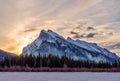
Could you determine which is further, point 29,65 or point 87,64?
point 87,64

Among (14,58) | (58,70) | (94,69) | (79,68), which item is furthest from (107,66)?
(14,58)

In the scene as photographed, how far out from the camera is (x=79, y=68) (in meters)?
185

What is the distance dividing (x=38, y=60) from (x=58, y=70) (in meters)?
14.6

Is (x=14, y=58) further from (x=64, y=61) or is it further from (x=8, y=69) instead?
(x=64, y=61)

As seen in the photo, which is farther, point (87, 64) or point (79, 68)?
point (87, 64)

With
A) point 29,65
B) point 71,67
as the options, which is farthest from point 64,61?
point 29,65

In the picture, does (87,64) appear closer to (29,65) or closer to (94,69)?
(94,69)

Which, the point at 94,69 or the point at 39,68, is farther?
the point at 94,69

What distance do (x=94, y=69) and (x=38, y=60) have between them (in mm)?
38487

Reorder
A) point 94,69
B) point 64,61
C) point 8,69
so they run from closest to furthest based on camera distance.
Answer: point 8,69 < point 64,61 < point 94,69

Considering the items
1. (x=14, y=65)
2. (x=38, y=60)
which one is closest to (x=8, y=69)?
(x=14, y=65)

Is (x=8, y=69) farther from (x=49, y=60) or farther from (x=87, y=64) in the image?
(x=87, y=64)

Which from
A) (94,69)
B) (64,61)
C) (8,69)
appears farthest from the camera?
(94,69)

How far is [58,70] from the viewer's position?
168 m
